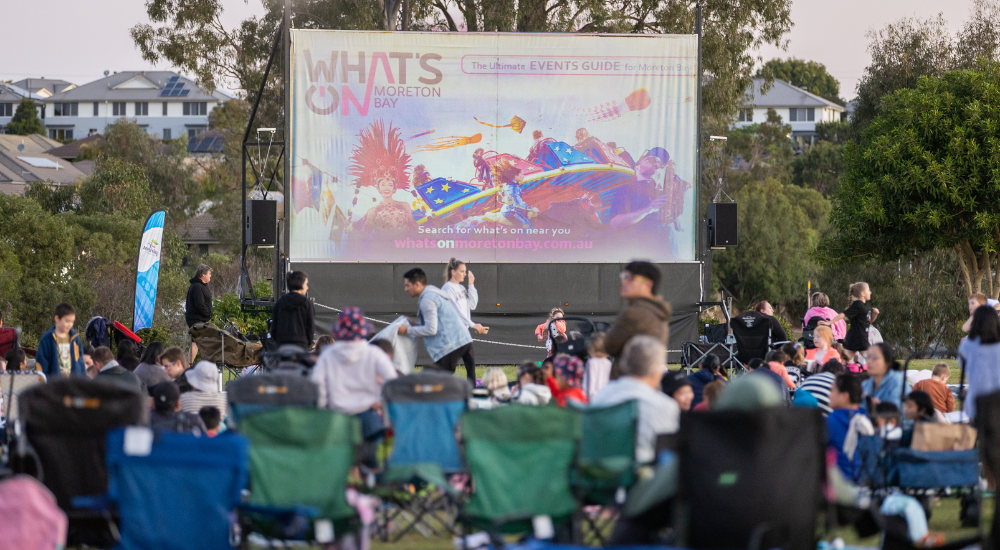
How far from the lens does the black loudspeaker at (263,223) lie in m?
13.3

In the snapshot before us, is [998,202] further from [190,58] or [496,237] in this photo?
[190,58]

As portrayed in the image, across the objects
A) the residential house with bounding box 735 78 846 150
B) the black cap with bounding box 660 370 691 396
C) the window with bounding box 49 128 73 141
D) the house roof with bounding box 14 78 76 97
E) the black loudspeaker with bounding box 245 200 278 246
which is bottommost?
the black cap with bounding box 660 370 691 396

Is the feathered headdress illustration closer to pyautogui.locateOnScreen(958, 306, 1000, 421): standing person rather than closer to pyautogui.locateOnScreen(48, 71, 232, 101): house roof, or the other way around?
pyautogui.locateOnScreen(958, 306, 1000, 421): standing person

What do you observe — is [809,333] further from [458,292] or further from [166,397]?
[166,397]

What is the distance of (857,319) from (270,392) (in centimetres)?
730

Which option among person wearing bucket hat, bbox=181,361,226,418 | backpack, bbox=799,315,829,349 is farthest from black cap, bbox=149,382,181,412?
backpack, bbox=799,315,829,349

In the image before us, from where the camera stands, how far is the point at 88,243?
22438mm

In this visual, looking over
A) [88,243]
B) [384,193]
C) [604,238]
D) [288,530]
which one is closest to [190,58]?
[88,243]

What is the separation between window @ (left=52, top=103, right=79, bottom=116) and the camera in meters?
87.3

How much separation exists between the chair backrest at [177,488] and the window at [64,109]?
299 feet

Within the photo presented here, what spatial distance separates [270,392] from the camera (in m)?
4.91

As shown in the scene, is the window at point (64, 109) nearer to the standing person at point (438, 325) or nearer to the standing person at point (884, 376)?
the standing person at point (438, 325)

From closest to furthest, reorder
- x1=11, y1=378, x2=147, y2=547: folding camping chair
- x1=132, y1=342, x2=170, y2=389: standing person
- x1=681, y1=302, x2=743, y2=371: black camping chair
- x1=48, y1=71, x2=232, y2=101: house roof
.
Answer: x1=11, y1=378, x2=147, y2=547: folding camping chair < x1=132, y1=342, x2=170, y2=389: standing person < x1=681, y1=302, x2=743, y2=371: black camping chair < x1=48, y1=71, x2=232, y2=101: house roof

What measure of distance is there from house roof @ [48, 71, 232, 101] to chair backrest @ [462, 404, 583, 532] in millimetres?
85163
